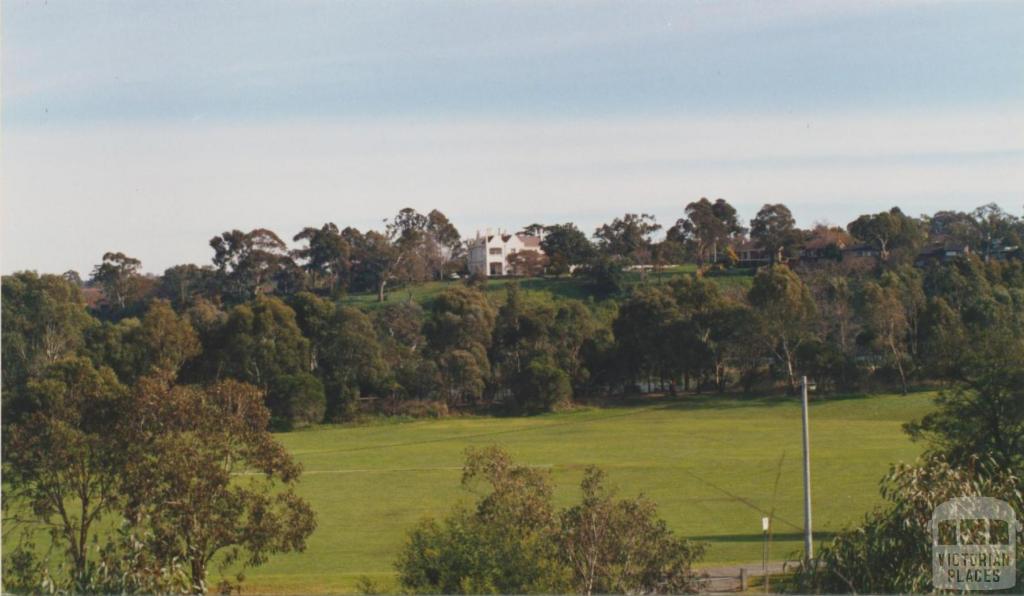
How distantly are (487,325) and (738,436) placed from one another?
1699 cm

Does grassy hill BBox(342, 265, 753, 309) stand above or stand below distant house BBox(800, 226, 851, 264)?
below

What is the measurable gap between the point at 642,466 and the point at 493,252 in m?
50.3

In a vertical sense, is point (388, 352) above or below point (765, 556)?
above

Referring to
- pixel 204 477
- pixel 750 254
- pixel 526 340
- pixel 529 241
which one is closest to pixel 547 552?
pixel 204 477

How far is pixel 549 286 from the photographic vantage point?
3014 inches

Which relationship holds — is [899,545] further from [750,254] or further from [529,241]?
[529,241]

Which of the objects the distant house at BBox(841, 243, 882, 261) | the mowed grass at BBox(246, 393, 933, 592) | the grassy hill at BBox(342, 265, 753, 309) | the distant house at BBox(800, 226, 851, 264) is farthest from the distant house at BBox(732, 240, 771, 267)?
the mowed grass at BBox(246, 393, 933, 592)

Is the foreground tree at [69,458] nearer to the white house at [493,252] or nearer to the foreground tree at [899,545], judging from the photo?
the foreground tree at [899,545]

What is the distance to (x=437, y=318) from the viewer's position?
5603 centimetres

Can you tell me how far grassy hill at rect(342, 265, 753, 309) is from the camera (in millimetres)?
72875

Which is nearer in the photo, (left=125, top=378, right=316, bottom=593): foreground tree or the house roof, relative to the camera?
(left=125, top=378, right=316, bottom=593): foreground tree

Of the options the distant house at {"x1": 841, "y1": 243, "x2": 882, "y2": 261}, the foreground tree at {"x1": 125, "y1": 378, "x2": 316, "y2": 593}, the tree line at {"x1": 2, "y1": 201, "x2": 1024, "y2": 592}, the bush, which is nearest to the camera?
the bush

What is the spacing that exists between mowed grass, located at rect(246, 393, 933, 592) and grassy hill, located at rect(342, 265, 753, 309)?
20.1 meters

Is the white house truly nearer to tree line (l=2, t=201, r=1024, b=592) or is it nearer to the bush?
tree line (l=2, t=201, r=1024, b=592)
